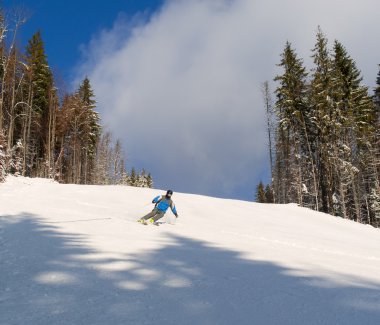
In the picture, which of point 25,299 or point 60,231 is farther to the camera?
point 60,231

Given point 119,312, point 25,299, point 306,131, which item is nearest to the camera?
point 119,312

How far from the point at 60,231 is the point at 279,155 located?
1231 inches

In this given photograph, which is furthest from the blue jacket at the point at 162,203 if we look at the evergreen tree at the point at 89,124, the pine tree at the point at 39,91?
the evergreen tree at the point at 89,124

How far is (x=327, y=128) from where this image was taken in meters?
29.8

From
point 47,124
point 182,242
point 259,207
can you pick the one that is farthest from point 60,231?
point 47,124

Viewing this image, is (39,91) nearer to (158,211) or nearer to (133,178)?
(158,211)

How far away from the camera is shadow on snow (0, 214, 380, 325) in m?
3.91

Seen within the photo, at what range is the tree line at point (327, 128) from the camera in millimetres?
29703

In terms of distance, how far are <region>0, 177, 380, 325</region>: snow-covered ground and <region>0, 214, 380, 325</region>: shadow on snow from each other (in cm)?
1

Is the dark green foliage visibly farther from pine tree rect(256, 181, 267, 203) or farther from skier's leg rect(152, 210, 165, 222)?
pine tree rect(256, 181, 267, 203)

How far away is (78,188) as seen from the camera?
18.7m

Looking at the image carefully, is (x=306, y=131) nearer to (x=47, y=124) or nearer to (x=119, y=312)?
(x=47, y=124)

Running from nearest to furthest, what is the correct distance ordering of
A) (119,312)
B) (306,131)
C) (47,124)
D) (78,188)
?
(119,312), (78,188), (306,131), (47,124)

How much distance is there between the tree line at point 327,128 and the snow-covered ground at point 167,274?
18.5 m
